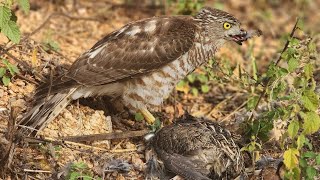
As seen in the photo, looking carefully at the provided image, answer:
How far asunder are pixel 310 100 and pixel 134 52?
1.92 meters

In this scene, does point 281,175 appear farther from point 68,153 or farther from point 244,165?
point 68,153

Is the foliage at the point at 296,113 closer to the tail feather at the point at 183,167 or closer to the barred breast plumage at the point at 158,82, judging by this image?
the tail feather at the point at 183,167

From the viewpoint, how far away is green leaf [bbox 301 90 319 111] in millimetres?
4406

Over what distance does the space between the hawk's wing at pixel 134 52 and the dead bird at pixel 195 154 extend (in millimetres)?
724

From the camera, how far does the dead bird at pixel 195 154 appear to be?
4930mm

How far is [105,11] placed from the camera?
343 inches

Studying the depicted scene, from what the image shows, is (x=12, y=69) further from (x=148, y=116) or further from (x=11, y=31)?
(x=148, y=116)

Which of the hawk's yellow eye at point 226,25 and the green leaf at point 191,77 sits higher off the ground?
the hawk's yellow eye at point 226,25

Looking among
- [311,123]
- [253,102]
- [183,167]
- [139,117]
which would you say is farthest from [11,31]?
[311,123]

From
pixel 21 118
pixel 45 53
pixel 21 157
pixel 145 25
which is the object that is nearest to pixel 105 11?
pixel 45 53

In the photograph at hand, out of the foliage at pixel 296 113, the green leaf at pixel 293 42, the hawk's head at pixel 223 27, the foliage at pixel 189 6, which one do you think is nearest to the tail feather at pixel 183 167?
the foliage at pixel 296 113

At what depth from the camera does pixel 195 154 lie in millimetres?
4992

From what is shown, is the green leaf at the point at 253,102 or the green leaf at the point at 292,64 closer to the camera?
the green leaf at the point at 292,64

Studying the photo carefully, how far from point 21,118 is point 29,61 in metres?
1.01
